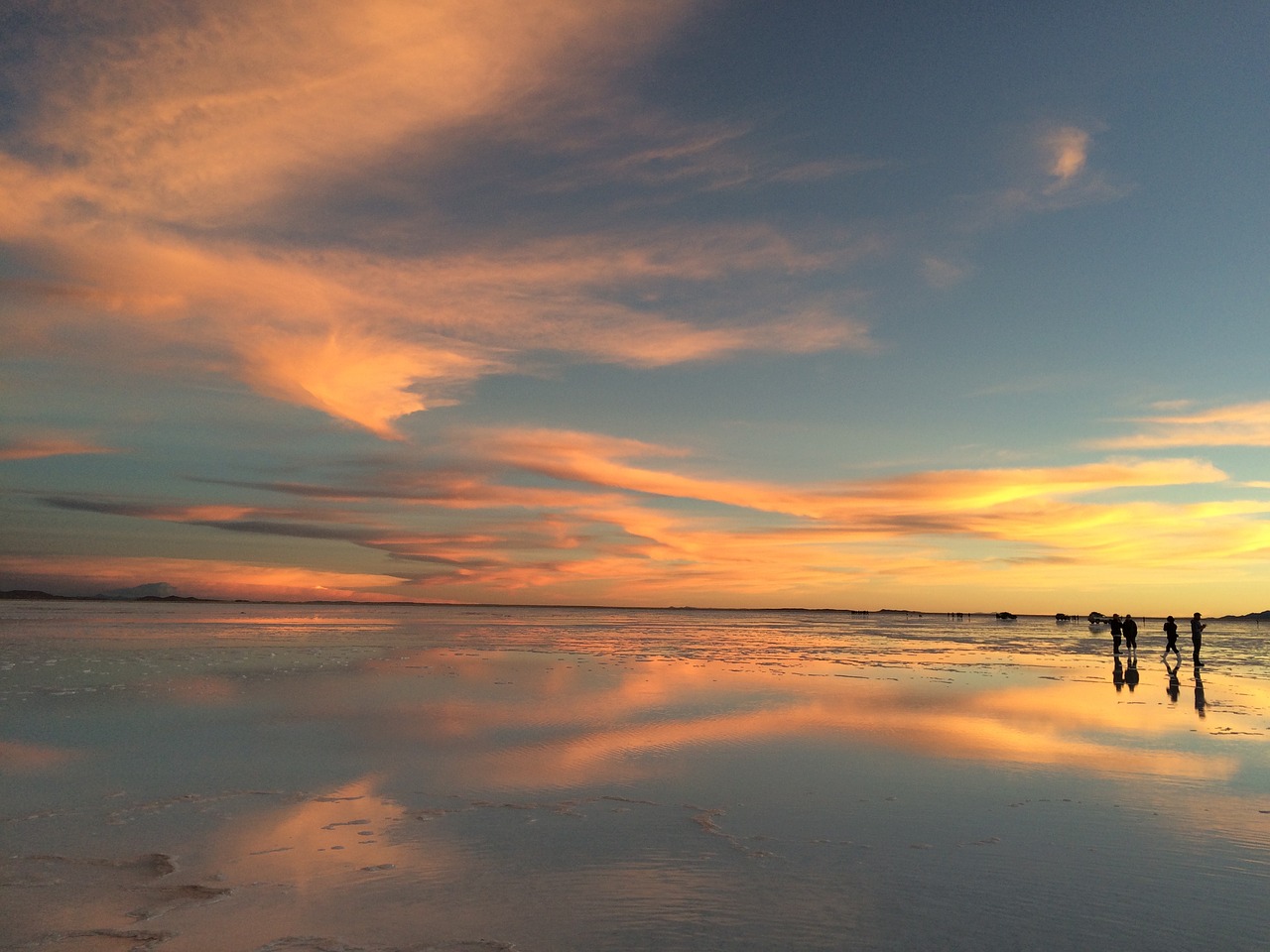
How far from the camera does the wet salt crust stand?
21.3 ft

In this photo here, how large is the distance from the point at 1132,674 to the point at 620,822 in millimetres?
28088

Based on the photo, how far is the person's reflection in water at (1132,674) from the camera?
86.7 ft

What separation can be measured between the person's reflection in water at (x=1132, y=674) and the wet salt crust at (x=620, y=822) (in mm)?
6439

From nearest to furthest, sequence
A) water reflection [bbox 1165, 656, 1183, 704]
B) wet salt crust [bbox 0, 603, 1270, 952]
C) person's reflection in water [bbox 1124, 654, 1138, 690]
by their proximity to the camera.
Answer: wet salt crust [bbox 0, 603, 1270, 952]
water reflection [bbox 1165, 656, 1183, 704]
person's reflection in water [bbox 1124, 654, 1138, 690]

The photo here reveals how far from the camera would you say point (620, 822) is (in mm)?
9336

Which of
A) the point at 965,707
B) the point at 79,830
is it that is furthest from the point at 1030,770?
the point at 79,830

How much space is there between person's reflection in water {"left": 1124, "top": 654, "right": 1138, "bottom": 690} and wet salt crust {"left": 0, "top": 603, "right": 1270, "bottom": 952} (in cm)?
644

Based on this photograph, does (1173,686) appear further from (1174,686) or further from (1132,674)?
(1132,674)

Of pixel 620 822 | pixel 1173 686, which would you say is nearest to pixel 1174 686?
pixel 1173 686

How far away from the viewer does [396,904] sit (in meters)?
6.82

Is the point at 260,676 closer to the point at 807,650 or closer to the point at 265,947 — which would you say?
the point at 265,947

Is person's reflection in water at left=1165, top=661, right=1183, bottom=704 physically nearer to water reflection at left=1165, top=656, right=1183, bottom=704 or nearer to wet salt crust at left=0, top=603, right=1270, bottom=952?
water reflection at left=1165, top=656, right=1183, bottom=704

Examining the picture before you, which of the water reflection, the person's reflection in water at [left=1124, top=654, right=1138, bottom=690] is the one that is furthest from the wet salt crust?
the person's reflection in water at [left=1124, top=654, right=1138, bottom=690]

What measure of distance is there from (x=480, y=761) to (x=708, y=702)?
8.47 metres
